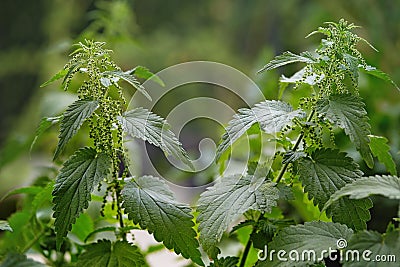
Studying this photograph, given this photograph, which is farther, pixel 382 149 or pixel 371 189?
pixel 382 149

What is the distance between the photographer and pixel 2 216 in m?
1.01

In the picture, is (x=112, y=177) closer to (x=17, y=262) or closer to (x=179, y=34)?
(x=17, y=262)

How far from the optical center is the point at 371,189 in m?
0.39

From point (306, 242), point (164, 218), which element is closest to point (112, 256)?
point (164, 218)

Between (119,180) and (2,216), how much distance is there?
59cm

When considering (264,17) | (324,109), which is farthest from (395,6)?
(324,109)

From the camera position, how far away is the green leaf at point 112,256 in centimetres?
48

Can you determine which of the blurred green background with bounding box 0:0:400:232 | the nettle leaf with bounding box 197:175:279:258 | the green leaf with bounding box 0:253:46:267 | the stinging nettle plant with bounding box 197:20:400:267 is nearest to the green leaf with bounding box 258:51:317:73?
the stinging nettle plant with bounding box 197:20:400:267

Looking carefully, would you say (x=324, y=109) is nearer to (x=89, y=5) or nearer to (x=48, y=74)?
(x=48, y=74)

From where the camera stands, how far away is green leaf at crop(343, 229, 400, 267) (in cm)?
37

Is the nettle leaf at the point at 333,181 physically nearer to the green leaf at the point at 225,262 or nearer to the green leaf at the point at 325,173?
the green leaf at the point at 325,173

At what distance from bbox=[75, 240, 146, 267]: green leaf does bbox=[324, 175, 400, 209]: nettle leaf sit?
175 millimetres

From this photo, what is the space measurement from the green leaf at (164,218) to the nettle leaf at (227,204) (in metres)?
0.01

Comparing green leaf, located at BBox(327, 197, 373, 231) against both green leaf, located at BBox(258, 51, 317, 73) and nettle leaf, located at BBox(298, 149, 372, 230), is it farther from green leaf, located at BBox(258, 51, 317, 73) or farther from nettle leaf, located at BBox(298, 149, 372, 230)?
green leaf, located at BBox(258, 51, 317, 73)
